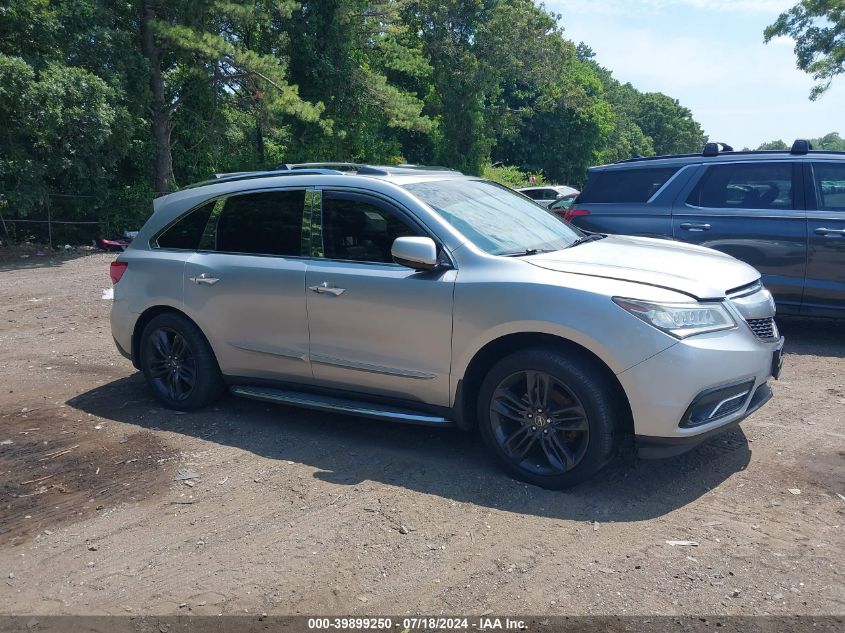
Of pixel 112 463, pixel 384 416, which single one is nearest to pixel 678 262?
pixel 384 416

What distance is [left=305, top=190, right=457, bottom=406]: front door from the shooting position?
452 centimetres

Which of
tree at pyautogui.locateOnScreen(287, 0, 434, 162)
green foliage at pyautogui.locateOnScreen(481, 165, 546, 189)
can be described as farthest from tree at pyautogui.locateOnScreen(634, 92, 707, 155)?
tree at pyautogui.locateOnScreen(287, 0, 434, 162)

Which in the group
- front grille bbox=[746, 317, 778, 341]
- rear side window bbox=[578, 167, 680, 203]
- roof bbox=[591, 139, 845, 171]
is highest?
roof bbox=[591, 139, 845, 171]

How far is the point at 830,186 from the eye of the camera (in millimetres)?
7281

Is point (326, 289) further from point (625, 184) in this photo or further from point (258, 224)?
point (625, 184)

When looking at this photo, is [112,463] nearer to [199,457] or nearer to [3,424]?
[199,457]

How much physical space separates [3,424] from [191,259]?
6.16 feet

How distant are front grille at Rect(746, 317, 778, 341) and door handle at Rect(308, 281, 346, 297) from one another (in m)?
2.49

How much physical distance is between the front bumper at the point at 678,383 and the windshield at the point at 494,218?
117 cm

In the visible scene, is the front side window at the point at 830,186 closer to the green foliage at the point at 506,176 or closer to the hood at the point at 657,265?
the hood at the point at 657,265

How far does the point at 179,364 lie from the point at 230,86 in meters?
17.5

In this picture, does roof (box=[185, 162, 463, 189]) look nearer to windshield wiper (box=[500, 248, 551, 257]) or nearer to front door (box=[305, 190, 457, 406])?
front door (box=[305, 190, 457, 406])

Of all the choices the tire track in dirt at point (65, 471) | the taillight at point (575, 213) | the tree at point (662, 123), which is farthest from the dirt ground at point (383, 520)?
the tree at point (662, 123)

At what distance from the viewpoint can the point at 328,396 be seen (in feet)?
16.7
